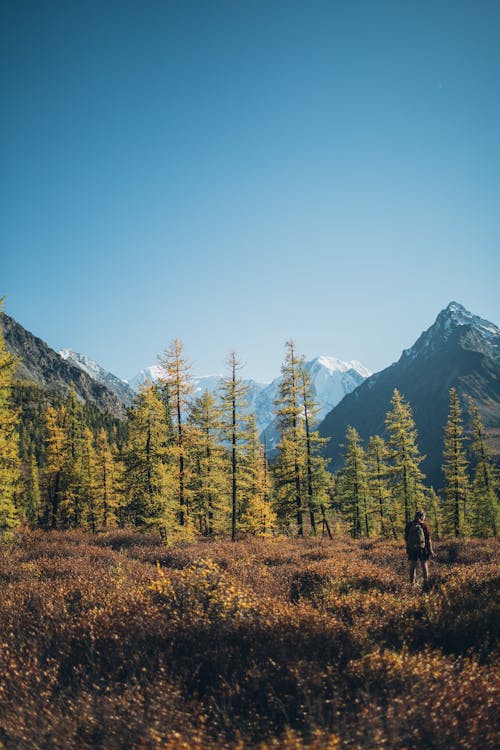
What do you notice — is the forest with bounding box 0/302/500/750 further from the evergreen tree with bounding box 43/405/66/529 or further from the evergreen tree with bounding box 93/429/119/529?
the evergreen tree with bounding box 93/429/119/529

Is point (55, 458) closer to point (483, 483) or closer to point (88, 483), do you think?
point (88, 483)

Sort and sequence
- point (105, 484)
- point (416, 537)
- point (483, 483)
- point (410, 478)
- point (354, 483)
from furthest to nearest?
point (354, 483) → point (483, 483) → point (105, 484) → point (410, 478) → point (416, 537)

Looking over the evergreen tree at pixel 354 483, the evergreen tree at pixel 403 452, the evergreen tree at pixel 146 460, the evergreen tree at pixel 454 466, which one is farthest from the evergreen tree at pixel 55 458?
the evergreen tree at pixel 454 466

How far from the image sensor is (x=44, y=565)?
10.2 metres

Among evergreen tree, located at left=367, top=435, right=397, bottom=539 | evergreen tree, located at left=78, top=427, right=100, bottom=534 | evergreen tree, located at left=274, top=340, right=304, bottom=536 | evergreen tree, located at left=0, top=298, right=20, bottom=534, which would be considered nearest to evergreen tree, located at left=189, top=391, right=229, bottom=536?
evergreen tree, located at left=274, top=340, right=304, bottom=536

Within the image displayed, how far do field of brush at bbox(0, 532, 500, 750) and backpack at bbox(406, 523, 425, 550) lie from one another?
258 centimetres

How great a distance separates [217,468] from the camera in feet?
89.5

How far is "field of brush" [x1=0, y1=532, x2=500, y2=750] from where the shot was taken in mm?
3316

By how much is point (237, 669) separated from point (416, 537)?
24.5 feet

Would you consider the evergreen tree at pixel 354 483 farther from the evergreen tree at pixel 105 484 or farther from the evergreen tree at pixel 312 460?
the evergreen tree at pixel 105 484

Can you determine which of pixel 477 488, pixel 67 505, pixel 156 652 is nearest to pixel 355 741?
pixel 156 652

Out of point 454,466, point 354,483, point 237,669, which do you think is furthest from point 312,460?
point 237,669

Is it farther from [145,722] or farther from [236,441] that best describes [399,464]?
[145,722]

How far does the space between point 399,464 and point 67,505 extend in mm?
28425
